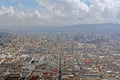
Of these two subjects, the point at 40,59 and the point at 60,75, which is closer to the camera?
the point at 60,75

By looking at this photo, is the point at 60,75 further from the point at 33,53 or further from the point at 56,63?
the point at 33,53

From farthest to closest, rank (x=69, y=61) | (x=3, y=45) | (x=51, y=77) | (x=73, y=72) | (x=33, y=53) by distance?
(x=3, y=45)
(x=33, y=53)
(x=69, y=61)
(x=73, y=72)
(x=51, y=77)

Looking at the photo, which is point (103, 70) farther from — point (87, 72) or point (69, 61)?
point (69, 61)

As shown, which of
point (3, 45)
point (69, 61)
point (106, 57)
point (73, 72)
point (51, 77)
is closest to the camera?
point (51, 77)

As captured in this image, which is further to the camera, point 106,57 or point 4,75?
point 106,57

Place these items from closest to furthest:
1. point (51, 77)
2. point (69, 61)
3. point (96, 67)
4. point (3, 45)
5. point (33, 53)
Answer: point (51, 77), point (96, 67), point (69, 61), point (33, 53), point (3, 45)

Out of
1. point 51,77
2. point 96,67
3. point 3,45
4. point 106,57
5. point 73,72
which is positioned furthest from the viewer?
point 3,45

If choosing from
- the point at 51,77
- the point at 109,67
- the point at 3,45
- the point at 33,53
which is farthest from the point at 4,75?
the point at 3,45

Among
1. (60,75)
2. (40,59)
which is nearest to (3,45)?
(40,59)

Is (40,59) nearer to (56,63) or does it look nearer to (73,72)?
(56,63)
